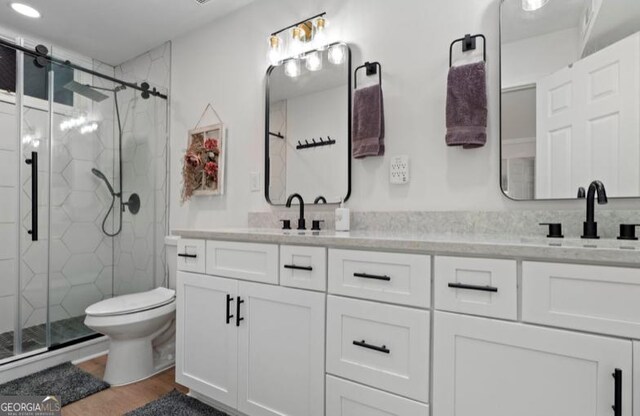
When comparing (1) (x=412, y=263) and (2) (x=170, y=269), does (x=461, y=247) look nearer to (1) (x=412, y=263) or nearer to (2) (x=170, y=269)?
(1) (x=412, y=263)

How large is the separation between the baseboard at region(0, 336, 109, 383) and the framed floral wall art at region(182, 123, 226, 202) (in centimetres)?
119

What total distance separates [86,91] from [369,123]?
211 cm

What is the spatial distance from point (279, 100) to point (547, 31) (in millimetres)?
1372

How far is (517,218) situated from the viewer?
1.36 m

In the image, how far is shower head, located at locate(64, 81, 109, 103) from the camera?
7.63 ft

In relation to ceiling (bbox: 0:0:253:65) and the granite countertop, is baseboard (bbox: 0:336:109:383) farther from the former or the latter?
ceiling (bbox: 0:0:253:65)

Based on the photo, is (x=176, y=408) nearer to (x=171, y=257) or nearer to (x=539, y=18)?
(x=171, y=257)

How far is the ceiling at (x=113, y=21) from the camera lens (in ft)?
7.25

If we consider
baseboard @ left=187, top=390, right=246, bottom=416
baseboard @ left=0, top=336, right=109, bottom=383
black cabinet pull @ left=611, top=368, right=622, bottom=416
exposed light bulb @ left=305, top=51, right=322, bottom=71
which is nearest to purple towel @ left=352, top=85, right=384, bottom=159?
exposed light bulb @ left=305, top=51, right=322, bottom=71

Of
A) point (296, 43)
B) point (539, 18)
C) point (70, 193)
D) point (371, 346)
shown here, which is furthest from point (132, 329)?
point (539, 18)

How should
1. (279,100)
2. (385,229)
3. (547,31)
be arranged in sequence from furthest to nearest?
(279,100), (385,229), (547,31)

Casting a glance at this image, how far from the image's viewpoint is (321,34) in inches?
74.9

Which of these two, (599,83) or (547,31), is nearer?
(599,83)

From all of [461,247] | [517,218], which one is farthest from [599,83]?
[461,247]
